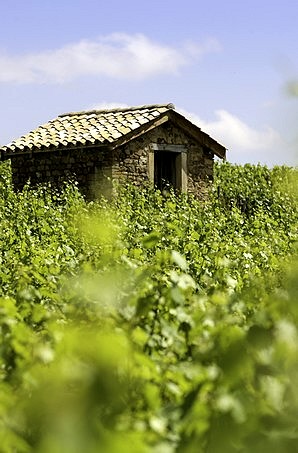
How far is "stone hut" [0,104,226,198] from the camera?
55.0 feet

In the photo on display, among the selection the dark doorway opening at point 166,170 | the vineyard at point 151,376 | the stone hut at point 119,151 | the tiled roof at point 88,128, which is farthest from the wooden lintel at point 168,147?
the vineyard at point 151,376

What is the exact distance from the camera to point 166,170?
1886 cm

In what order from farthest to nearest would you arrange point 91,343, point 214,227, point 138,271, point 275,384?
point 214,227 < point 138,271 < point 275,384 < point 91,343

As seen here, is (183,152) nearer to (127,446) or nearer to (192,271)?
(192,271)

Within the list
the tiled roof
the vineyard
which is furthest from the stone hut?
the vineyard

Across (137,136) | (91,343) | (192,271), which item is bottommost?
(192,271)

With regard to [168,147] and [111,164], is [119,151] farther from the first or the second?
[168,147]

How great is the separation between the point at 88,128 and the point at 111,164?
1.93 metres

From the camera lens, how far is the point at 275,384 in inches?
80.8

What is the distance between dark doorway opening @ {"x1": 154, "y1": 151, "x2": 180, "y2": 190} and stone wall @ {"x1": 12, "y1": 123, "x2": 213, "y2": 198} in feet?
0.91

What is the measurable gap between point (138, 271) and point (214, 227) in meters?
8.42

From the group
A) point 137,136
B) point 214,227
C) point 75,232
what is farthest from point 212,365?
point 137,136

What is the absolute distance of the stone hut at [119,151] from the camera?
16.8 m

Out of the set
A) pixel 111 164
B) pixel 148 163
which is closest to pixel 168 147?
pixel 148 163
